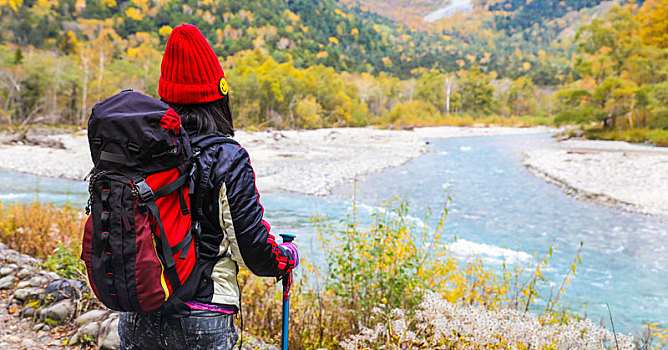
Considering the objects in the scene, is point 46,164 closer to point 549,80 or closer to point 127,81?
point 127,81

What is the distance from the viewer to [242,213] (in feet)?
4.66

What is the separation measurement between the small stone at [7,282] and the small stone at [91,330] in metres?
1.46

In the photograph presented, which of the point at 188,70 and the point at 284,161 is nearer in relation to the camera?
the point at 188,70

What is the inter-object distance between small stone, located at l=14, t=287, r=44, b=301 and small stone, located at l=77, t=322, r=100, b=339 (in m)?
0.79

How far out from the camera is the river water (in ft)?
20.4

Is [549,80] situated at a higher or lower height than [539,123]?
higher

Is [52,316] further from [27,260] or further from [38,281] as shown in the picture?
[27,260]

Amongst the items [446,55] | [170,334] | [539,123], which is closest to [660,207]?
[170,334]

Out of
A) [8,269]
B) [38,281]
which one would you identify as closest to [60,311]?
[38,281]

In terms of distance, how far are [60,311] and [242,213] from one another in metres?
2.87

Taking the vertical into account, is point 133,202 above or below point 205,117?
below

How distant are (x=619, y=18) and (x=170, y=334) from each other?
4010cm

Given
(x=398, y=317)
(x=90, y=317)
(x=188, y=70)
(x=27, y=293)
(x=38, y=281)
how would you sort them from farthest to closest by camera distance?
(x=38, y=281)
(x=27, y=293)
(x=90, y=317)
(x=398, y=317)
(x=188, y=70)

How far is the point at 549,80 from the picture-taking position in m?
90.2
